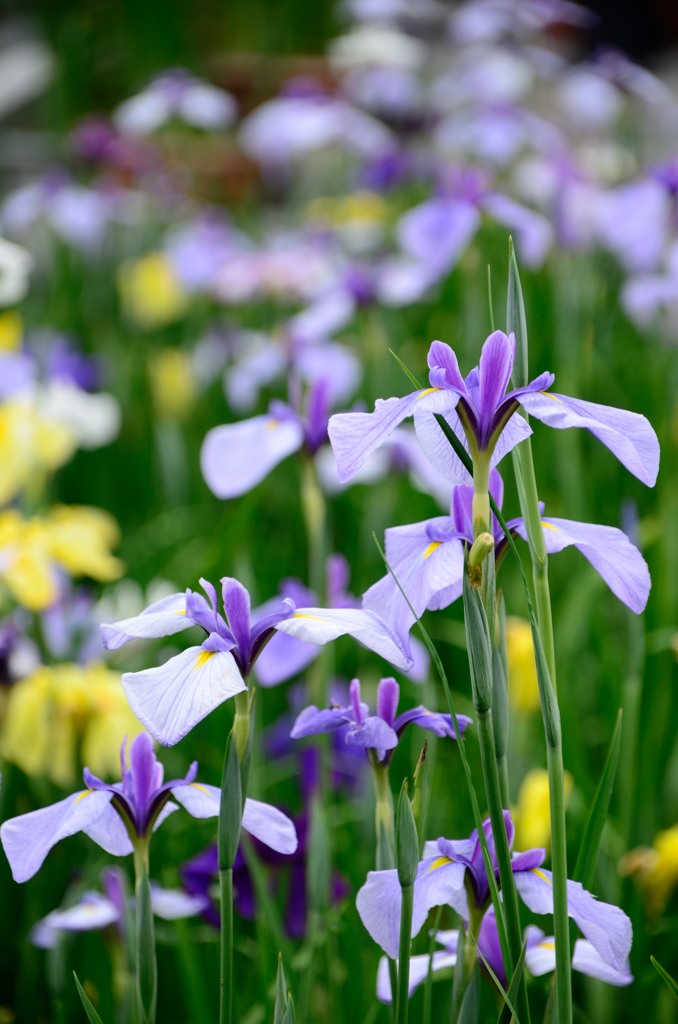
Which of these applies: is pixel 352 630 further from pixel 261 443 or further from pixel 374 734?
pixel 261 443

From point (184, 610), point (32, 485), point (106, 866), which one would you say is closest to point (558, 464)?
point (32, 485)

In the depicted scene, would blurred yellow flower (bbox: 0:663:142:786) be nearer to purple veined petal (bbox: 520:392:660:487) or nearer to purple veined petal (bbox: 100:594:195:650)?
purple veined petal (bbox: 100:594:195:650)

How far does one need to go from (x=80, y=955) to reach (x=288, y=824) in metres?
0.48

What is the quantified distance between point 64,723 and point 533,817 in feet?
1.49

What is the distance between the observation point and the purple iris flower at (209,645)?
20.3 inches

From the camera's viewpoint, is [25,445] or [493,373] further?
[25,445]

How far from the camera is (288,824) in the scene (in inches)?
23.5

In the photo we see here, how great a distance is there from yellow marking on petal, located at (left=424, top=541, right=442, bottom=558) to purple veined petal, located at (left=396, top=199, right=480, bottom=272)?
1316 millimetres

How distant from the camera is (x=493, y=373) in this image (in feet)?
1.82

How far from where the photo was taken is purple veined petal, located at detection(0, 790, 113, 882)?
571mm

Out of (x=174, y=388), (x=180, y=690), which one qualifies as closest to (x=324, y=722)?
(x=180, y=690)

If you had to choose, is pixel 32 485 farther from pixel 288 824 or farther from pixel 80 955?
pixel 288 824

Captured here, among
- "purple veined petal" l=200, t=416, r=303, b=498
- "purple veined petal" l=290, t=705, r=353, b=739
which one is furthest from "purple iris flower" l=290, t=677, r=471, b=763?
"purple veined petal" l=200, t=416, r=303, b=498

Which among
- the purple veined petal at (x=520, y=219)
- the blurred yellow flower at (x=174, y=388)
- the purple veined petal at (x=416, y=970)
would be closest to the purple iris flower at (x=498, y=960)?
the purple veined petal at (x=416, y=970)
